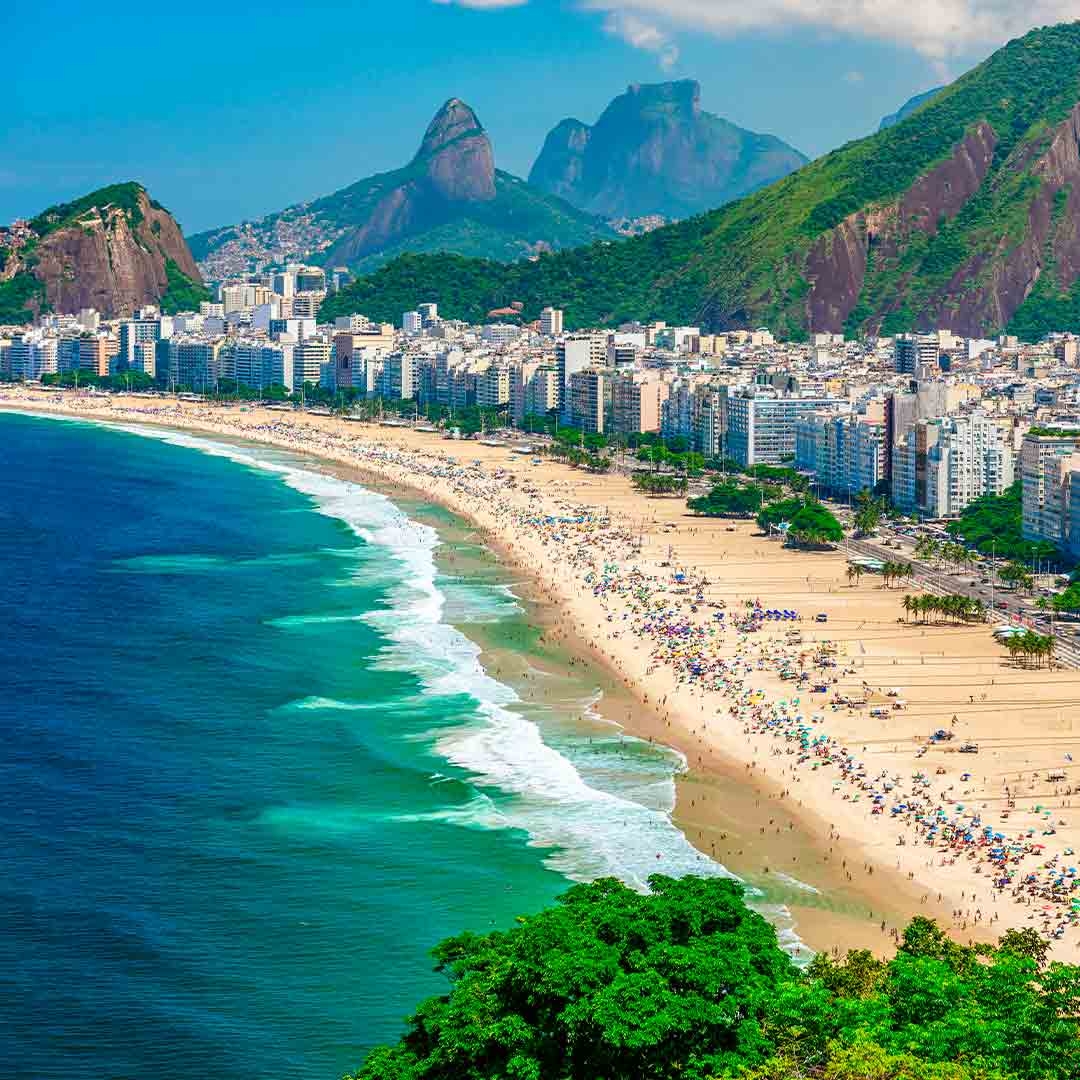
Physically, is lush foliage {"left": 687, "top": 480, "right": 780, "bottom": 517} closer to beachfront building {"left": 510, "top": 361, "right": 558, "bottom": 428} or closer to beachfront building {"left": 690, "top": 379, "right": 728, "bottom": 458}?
beachfront building {"left": 690, "top": 379, "right": 728, "bottom": 458}

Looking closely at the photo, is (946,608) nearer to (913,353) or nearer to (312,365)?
(913,353)

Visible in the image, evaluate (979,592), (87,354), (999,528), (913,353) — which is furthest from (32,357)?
(979,592)

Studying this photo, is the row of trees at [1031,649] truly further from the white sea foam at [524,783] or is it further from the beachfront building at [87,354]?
the beachfront building at [87,354]

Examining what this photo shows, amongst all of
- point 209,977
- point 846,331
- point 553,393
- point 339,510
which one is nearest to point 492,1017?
point 209,977

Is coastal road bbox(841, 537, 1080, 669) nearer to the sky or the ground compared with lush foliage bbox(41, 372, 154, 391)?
nearer to the ground

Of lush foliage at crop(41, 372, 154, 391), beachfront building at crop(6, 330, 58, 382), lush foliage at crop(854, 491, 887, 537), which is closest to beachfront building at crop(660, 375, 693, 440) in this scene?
lush foliage at crop(854, 491, 887, 537)

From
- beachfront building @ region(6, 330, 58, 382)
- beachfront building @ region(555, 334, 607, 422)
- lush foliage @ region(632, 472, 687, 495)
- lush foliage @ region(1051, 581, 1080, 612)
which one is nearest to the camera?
lush foliage @ region(1051, 581, 1080, 612)
